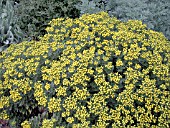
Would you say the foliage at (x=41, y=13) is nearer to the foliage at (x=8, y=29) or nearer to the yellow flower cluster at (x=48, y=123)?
the foliage at (x=8, y=29)

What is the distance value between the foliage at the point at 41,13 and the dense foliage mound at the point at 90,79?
3.93 feet

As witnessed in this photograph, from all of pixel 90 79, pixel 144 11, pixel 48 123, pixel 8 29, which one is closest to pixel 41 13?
pixel 8 29

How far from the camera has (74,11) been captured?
15.1 ft

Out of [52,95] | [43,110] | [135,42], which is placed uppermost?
[135,42]

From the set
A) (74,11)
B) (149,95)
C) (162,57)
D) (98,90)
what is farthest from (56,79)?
(74,11)

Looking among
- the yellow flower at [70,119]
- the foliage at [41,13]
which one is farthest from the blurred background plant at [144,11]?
the yellow flower at [70,119]

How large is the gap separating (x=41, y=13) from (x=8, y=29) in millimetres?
644

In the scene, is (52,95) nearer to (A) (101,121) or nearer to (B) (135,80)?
(A) (101,121)

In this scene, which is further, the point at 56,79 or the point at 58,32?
the point at 58,32

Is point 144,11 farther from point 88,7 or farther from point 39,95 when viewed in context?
point 39,95

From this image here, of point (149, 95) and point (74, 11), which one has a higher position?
point (74, 11)

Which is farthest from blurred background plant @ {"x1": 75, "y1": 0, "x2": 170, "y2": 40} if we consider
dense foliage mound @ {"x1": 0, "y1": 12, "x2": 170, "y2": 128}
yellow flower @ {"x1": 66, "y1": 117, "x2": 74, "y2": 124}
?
yellow flower @ {"x1": 66, "y1": 117, "x2": 74, "y2": 124}

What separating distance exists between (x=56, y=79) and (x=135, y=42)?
0.90 m

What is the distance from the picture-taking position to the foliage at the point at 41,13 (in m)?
4.46
